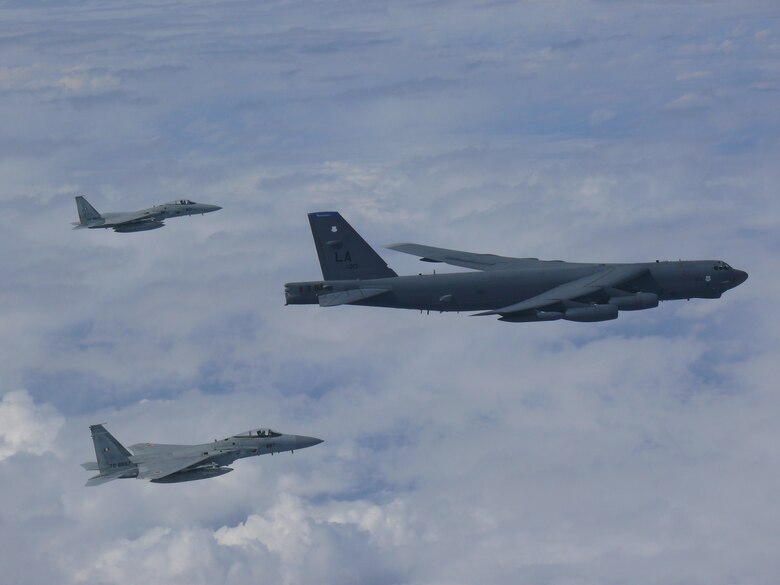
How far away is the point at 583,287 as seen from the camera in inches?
3499

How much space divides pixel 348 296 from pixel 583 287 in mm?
19527

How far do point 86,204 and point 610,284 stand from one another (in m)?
71.0

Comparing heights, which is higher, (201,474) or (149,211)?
(149,211)

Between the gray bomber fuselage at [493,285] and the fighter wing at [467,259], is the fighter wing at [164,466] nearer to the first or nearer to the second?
the gray bomber fuselage at [493,285]

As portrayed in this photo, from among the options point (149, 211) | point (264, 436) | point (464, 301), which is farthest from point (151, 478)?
point (149, 211)

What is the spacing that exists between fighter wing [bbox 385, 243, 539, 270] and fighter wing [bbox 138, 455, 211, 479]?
29.7m

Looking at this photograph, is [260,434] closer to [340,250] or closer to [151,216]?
[340,250]

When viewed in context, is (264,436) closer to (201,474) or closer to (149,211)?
(201,474)

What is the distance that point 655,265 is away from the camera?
9275cm

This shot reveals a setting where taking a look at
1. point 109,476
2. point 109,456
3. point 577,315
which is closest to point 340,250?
point 577,315

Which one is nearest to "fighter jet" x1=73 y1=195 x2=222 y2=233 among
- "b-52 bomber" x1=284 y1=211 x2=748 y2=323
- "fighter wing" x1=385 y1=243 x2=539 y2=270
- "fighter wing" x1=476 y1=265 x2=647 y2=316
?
"fighter wing" x1=385 y1=243 x2=539 y2=270

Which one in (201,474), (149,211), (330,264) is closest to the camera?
(201,474)

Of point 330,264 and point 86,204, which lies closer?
point 330,264

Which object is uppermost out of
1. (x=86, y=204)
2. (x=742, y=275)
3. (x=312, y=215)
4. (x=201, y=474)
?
(x=86, y=204)
